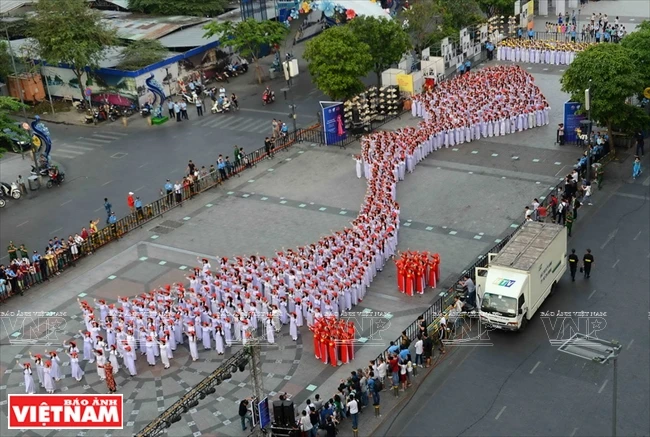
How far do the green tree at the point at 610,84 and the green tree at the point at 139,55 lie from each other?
28.1m

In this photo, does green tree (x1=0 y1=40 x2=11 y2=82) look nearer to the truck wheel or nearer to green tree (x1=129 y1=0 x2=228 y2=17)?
green tree (x1=129 y1=0 x2=228 y2=17)

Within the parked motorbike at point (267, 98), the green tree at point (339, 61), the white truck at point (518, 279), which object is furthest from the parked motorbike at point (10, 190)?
the white truck at point (518, 279)

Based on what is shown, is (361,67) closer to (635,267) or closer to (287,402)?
(635,267)

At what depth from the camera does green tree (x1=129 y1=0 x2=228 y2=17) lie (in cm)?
7144

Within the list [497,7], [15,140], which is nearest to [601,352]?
[15,140]

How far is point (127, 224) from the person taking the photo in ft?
141

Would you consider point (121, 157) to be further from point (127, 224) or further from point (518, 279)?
point (518, 279)

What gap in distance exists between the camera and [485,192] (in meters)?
43.8

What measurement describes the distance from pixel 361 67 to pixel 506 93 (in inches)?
326

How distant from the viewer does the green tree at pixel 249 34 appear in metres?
61.9

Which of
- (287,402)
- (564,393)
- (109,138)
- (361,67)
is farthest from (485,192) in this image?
(109,138)

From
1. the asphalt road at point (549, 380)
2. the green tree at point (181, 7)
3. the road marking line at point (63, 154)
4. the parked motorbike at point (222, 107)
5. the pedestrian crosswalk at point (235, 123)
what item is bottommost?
the asphalt road at point (549, 380)

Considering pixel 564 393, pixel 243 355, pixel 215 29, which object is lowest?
pixel 564 393

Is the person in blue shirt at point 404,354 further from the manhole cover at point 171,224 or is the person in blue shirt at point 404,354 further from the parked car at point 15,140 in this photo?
the parked car at point 15,140
